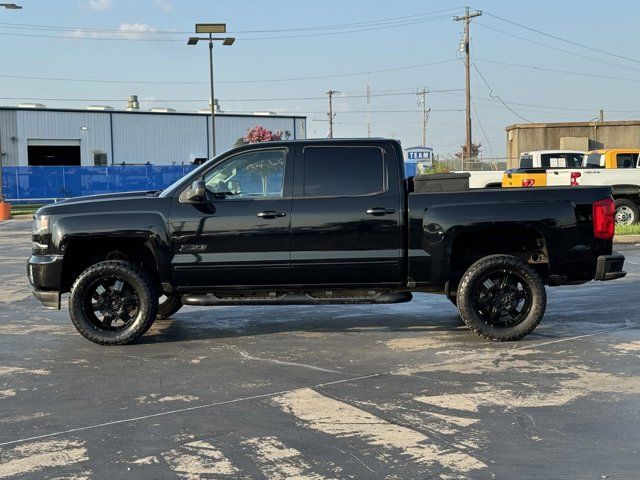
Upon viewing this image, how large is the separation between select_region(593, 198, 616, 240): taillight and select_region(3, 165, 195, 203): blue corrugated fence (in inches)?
1638

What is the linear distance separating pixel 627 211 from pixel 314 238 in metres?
15.6

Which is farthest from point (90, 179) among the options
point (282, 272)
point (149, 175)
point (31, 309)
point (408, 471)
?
point (408, 471)

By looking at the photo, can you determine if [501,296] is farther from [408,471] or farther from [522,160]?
[522,160]

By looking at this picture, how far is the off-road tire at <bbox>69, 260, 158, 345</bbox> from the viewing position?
766cm

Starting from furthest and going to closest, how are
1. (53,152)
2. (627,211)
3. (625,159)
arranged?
(53,152) → (625,159) → (627,211)

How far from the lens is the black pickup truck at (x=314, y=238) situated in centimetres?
764

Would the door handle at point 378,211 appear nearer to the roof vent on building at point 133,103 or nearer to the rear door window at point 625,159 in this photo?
the rear door window at point 625,159

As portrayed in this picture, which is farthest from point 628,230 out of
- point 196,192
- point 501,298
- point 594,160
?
point 196,192

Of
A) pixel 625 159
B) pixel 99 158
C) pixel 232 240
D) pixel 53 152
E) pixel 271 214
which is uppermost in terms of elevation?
pixel 53 152

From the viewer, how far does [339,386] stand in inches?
242

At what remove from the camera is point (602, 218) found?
766cm

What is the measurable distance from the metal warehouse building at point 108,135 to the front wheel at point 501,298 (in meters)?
56.1

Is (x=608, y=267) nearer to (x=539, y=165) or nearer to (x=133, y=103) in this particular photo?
(x=539, y=165)

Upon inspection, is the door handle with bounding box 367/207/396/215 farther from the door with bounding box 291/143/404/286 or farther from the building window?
the building window
